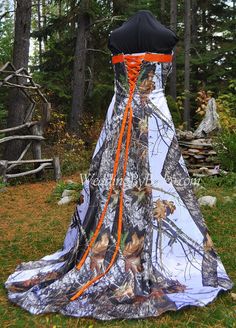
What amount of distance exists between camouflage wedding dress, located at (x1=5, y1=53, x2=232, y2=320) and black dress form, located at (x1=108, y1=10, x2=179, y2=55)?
7 centimetres

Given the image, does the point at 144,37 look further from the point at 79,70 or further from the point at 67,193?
the point at 79,70

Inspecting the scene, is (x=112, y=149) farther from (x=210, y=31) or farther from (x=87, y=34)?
(x=210, y=31)

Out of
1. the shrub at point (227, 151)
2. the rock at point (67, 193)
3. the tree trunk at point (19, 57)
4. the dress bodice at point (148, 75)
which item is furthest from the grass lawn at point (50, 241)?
the dress bodice at point (148, 75)

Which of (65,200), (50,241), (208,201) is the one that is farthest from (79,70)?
(50,241)

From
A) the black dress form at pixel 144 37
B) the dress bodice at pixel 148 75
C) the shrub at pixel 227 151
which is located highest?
the black dress form at pixel 144 37

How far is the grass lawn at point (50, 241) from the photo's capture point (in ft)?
10.5

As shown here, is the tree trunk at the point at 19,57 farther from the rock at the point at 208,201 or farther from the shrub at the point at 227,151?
the rock at the point at 208,201

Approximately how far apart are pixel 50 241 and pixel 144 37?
2931 mm

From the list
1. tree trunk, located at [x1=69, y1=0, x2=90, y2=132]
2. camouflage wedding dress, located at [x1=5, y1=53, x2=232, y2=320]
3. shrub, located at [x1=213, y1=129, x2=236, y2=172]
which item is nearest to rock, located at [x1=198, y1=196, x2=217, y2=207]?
shrub, located at [x1=213, y1=129, x2=236, y2=172]

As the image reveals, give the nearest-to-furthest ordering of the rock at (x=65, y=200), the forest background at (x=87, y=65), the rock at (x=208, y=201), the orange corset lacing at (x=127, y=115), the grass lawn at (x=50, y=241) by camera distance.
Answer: the grass lawn at (x=50, y=241) → the orange corset lacing at (x=127, y=115) → the rock at (x=208, y=201) → the rock at (x=65, y=200) → the forest background at (x=87, y=65)

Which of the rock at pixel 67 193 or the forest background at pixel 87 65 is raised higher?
the forest background at pixel 87 65

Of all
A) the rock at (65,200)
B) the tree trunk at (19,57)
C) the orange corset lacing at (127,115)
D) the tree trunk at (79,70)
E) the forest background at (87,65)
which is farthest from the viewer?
the tree trunk at (79,70)

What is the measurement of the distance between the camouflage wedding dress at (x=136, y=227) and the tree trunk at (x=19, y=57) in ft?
23.9

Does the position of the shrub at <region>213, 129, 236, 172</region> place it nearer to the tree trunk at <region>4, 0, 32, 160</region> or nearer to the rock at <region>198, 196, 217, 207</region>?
the rock at <region>198, 196, 217, 207</region>
